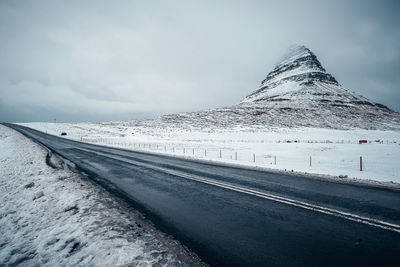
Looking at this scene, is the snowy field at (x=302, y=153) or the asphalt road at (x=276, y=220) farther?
the snowy field at (x=302, y=153)

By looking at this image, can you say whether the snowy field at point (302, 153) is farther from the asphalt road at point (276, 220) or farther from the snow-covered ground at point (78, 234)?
the snow-covered ground at point (78, 234)

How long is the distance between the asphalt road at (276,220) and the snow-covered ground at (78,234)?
1.86ft

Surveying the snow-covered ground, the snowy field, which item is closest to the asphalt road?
the snow-covered ground

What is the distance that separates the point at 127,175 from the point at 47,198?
15.4 ft

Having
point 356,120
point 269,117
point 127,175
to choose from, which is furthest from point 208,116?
point 127,175

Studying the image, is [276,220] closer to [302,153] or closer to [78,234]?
[78,234]

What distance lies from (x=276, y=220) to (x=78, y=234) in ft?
17.0

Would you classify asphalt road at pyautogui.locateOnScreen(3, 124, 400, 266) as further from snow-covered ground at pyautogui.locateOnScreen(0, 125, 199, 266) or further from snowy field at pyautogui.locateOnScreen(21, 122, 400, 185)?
snowy field at pyautogui.locateOnScreen(21, 122, 400, 185)

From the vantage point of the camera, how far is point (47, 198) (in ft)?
24.1

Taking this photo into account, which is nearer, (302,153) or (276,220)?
(276,220)

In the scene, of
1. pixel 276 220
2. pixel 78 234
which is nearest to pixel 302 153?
pixel 276 220

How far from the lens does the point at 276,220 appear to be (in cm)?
541

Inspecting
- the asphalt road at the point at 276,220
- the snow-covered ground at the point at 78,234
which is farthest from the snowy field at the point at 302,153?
the snow-covered ground at the point at 78,234

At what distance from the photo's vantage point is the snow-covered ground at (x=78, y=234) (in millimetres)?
3809
